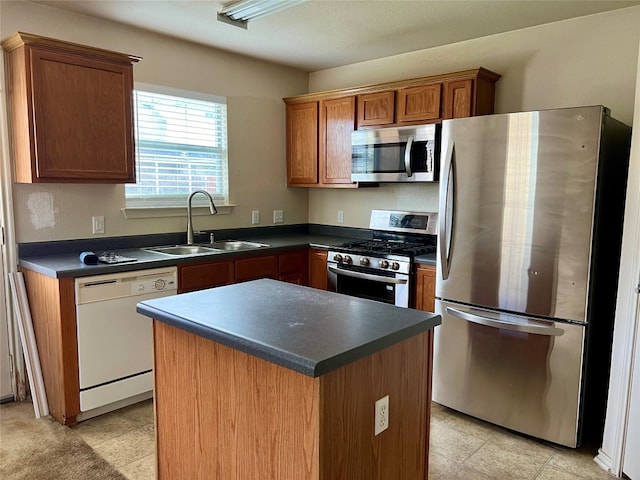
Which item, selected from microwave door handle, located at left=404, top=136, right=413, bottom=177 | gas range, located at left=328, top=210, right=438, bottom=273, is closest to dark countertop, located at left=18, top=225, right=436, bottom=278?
gas range, located at left=328, top=210, right=438, bottom=273

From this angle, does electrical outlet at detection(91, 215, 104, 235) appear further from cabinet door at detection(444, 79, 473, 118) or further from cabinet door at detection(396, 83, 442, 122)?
cabinet door at detection(444, 79, 473, 118)

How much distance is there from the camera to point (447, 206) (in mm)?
2889

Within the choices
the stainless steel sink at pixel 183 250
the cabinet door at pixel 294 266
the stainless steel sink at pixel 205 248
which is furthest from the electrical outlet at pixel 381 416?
the cabinet door at pixel 294 266

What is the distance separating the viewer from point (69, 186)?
10.6 ft

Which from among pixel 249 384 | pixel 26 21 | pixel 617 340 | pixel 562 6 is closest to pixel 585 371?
pixel 617 340

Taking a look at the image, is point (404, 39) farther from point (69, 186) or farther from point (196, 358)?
point (196, 358)

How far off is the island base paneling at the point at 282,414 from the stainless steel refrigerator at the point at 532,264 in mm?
1234

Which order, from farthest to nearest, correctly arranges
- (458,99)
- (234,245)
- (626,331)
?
(234,245)
(458,99)
(626,331)

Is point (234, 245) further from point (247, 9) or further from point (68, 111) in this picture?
point (247, 9)

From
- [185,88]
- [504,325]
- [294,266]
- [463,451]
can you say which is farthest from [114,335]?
[504,325]

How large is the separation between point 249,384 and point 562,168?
6.39 feet

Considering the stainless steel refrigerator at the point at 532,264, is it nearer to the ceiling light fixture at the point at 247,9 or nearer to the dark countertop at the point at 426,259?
the dark countertop at the point at 426,259

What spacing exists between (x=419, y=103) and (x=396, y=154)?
41 cm

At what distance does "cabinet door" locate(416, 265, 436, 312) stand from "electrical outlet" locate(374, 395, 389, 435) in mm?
1811
